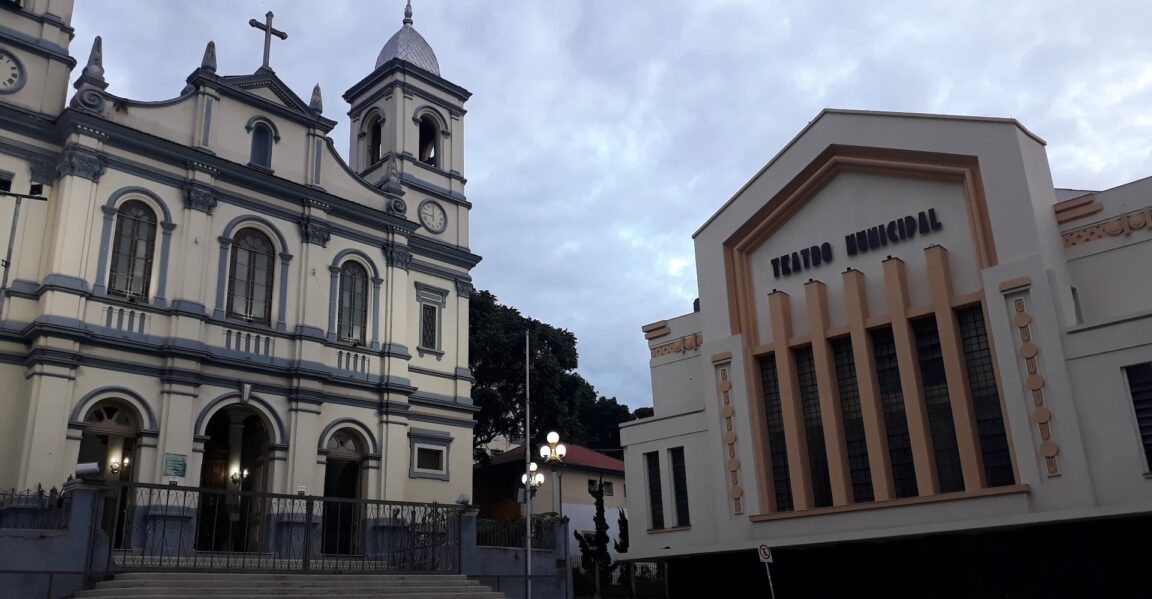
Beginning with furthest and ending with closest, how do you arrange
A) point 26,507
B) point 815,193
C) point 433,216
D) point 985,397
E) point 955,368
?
point 433,216, point 815,193, point 955,368, point 985,397, point 26,507

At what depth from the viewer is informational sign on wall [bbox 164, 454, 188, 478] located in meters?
21.3

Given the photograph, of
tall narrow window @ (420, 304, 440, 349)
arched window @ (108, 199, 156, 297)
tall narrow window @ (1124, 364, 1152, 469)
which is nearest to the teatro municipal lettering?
tall narrow window @ (1124, 364, 1152, 469)

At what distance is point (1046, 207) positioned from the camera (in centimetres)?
2059

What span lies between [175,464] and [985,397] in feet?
59.8

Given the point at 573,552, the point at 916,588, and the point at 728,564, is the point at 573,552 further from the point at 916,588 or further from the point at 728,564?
the point at 916,588

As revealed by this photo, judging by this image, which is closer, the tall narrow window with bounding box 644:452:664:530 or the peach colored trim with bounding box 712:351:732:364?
the peach colored trim with bounding box 712:351:732:364

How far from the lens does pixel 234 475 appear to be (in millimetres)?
23641

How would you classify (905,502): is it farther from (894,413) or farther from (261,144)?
(261,144)

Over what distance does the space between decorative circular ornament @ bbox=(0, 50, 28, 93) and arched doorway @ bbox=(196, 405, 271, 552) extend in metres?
Answer: 9.12

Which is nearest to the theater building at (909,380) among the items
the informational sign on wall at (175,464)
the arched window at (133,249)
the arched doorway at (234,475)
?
the arched doorway at (234,475)

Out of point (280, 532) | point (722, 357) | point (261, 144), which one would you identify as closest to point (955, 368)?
point (722, 357)

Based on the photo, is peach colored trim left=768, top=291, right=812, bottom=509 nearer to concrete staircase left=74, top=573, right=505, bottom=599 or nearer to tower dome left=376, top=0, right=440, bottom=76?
concrete staircase left=74, top=573, right=505, bottom=599

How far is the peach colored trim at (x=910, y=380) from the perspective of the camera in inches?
806

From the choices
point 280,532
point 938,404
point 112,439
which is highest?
point 112,439
